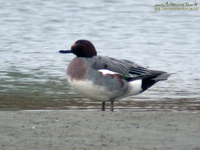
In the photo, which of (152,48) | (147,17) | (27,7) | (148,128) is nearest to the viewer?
(148,128)

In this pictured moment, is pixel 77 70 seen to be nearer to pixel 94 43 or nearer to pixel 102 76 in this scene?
pixel 102 76

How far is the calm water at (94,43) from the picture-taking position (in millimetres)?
8266

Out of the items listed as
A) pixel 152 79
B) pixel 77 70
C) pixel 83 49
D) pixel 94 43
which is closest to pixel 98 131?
pixel 77 70

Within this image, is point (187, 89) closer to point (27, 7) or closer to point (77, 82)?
point (77, 82)

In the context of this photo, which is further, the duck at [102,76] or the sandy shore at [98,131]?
the duck at [102,76]

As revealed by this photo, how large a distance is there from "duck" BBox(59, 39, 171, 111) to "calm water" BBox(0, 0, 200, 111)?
76 centimetres

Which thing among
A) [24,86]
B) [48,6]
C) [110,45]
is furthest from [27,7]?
[24,86]

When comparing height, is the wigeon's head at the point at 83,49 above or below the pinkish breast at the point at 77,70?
above

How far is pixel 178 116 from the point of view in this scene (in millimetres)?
5863

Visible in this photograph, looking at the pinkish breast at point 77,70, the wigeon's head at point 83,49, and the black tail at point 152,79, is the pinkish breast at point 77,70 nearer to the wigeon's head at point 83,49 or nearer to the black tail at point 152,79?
the wigeon's head at point 83,49

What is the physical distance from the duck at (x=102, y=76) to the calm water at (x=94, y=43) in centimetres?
76

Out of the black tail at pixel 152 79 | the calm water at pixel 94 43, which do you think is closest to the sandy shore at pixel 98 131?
the black tail at pixel 152 79

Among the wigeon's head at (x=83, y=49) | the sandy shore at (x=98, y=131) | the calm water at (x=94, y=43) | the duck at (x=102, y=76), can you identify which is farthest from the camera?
the calm water at (x=94, y=43)

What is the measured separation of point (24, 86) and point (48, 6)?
51.2 feet
